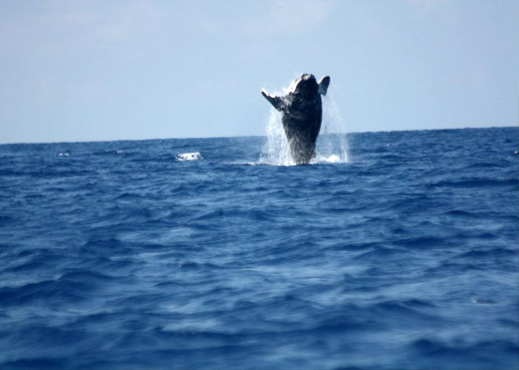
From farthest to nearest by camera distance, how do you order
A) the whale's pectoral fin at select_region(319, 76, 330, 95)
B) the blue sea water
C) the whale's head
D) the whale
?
the whale's pectoral fin at select_region(319, 76, 330, 95)
the whale
the whale's head
the blue sea water

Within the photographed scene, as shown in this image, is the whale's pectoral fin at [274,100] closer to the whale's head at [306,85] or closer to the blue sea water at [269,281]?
the whale's head at [306,85]

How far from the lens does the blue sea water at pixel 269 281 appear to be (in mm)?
5035

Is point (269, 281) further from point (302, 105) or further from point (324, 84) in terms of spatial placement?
point (324, 84)

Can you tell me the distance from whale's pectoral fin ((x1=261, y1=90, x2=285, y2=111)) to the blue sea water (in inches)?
207

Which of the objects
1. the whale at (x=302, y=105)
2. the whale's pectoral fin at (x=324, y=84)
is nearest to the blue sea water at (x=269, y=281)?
the whale at (x=302, y=105)

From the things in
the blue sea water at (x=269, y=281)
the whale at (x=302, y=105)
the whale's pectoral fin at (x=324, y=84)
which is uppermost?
the whale's pectoral fin at (x=324, y=84)

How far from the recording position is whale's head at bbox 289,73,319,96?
18.9 meters

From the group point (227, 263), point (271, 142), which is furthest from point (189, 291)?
point (271, 142)

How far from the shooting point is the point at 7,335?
5.71 m

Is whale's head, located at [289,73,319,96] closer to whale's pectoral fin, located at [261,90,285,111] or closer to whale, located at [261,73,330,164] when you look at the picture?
whale, located at [261,73,330,164]

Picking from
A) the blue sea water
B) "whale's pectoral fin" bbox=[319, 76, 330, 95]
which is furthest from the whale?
the blue sea water

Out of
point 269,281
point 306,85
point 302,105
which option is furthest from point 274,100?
point 269,281

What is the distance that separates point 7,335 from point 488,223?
8326 millimetres

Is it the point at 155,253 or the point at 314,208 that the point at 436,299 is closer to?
the point at 155,253
